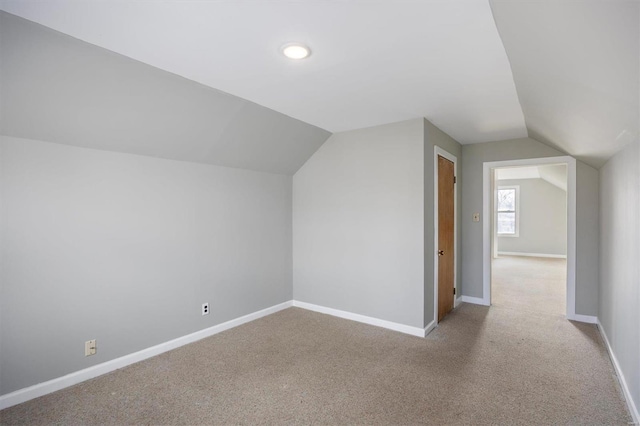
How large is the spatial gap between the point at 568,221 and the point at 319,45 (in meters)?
3.80

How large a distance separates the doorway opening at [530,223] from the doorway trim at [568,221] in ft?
7.62

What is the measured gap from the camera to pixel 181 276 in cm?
327

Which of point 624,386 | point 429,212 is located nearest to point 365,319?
point 429,212

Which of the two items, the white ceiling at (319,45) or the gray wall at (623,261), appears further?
the gray wall at (623,261)

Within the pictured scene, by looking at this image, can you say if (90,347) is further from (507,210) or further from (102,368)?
(507,210)

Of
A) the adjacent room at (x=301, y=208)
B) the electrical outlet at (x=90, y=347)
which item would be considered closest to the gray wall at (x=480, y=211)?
the adjacent room at (x=301, y=208)

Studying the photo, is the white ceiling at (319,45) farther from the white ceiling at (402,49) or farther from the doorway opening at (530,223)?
the doorway opening at (530,223)

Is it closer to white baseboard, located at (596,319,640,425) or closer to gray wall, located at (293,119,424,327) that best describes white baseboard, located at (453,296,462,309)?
gray wall, located at (293,119,424,327)

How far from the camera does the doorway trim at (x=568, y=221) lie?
3.92 meters

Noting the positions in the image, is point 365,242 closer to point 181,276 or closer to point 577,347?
point 181,276

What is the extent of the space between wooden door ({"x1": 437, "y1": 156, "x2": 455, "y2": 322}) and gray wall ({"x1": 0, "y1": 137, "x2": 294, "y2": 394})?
2.24 metres

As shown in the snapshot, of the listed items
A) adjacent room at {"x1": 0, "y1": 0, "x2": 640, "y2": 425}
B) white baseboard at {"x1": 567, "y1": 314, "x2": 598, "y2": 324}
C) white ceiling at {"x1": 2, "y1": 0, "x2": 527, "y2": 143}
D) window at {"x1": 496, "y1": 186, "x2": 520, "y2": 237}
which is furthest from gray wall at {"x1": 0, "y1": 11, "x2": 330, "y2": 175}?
window at {"x1": 496, "y1": 186, "x2": 520, "y2": 237}

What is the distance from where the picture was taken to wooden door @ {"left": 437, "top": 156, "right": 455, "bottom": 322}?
3918 mm

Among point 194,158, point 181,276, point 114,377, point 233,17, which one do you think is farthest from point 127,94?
point 114,377
